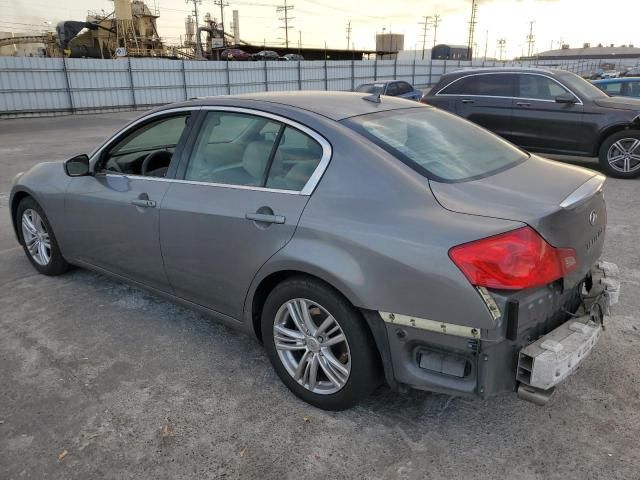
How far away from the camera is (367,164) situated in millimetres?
2473

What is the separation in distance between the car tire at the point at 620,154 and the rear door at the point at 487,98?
5.05ft

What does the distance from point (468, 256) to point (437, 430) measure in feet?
3.20

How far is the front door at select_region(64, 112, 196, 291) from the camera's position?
11.0ft

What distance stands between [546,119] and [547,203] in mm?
6974

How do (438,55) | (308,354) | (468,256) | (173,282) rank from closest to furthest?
(468,256) < (308,354) < (173,282) < (438,55)

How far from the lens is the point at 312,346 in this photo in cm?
263

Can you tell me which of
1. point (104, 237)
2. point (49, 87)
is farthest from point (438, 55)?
point (104, 237)

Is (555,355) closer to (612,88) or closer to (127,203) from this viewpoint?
(127,203)

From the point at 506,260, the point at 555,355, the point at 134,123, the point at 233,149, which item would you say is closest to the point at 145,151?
the point at 134,123

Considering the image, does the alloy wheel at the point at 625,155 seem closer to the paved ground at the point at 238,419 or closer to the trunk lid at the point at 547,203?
the paved ground at the point at 238,419

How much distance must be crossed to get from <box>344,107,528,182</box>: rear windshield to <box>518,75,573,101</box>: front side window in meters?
5.92

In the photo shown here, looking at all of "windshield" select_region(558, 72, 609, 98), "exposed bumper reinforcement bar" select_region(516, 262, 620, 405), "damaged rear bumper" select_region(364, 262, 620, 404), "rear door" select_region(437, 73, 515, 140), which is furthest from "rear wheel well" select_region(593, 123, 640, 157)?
"damaged rear bumper" select_region(364, 262, 620, 404)

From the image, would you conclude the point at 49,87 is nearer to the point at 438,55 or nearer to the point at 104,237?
the point at 104,237

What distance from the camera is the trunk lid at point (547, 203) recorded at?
2.20 m
